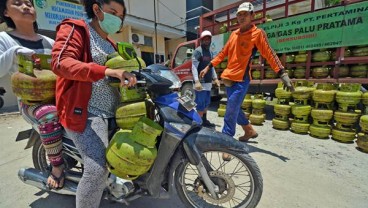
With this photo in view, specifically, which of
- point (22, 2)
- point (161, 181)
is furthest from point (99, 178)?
point (22, 2)

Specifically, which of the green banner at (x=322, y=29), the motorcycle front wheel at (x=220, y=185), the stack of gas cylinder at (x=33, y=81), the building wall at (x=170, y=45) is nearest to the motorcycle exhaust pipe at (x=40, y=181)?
the stack of gas cylinder at (x=33, y=81)

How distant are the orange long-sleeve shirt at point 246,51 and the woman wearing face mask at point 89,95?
1.85 meters

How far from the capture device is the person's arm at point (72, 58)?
48.3 inches

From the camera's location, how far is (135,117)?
152 cm

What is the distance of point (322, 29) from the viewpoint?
4008 mm

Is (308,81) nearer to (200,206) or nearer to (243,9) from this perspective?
(243,9)

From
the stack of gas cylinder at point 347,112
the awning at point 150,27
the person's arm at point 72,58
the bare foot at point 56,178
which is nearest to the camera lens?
the person's arm at point 72,58

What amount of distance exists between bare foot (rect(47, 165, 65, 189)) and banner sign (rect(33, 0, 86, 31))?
7.50 m

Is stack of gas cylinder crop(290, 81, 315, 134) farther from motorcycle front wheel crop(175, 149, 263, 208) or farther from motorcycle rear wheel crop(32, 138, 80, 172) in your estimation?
motorcycle rear wheel crop(32, 138, 80, 172)

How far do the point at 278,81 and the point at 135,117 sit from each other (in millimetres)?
4002

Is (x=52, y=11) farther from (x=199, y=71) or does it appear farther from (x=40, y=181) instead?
(x=40, y=181)

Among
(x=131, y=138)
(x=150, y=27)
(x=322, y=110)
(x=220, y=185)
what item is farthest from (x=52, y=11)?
(x=322, y=110)

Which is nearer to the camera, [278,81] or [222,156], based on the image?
[222,156]

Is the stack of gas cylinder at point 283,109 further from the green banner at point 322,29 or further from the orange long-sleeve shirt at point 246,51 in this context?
the orange long-sleeve shirt at point 246,51
